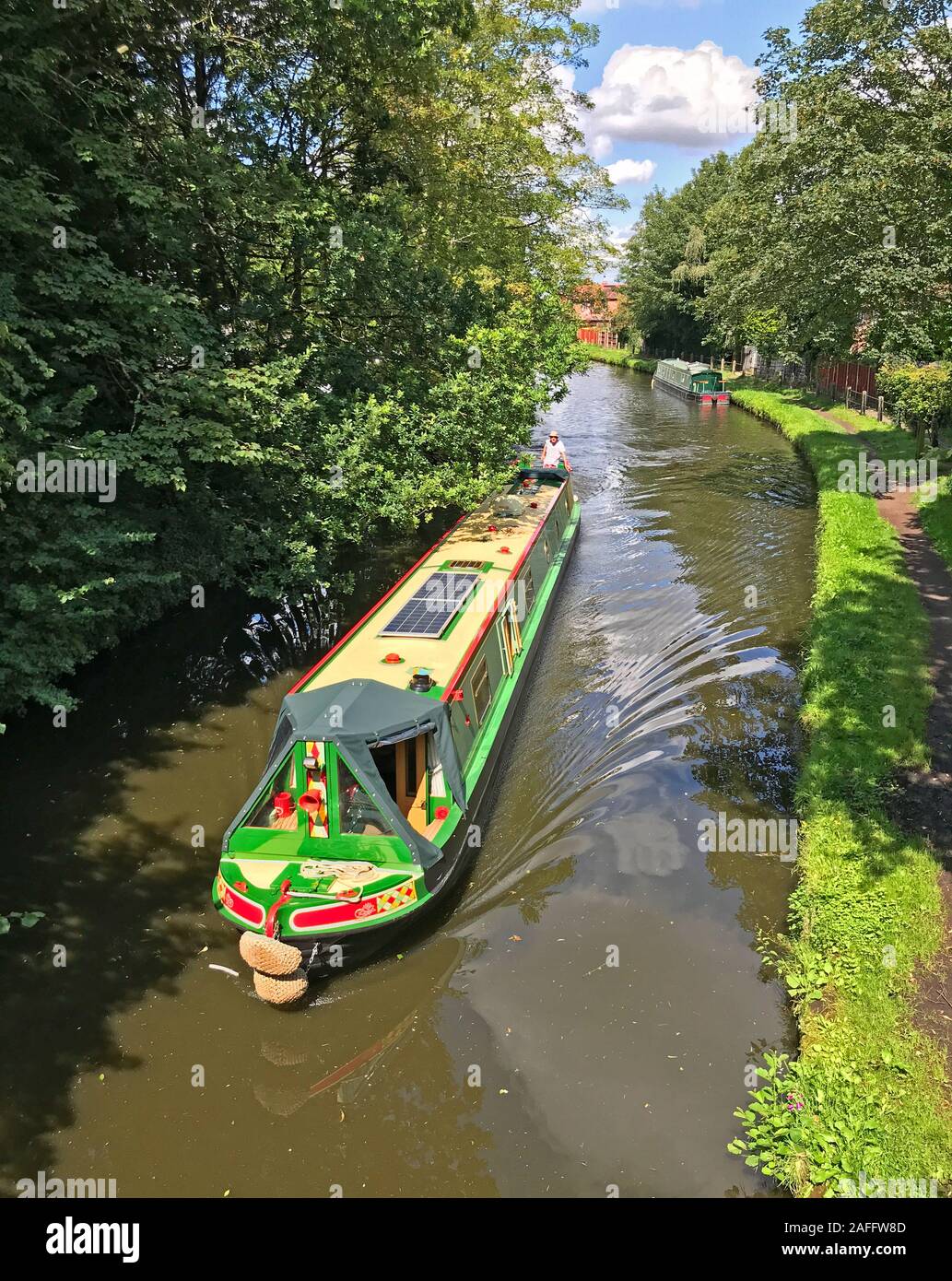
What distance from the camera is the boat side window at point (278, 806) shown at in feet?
26.1

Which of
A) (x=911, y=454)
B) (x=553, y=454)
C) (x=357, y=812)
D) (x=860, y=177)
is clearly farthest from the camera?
(x=911, y=454)

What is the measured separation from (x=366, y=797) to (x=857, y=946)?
4676 millimetres

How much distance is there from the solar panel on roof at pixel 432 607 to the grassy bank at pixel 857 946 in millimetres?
4873

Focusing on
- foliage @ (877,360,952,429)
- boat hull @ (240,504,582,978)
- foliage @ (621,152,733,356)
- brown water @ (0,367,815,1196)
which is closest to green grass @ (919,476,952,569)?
foliage @ (877,360,952,429)

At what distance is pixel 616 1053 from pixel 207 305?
11986 mm

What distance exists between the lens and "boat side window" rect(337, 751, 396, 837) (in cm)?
782

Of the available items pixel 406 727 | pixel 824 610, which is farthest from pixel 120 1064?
pixel 824 610

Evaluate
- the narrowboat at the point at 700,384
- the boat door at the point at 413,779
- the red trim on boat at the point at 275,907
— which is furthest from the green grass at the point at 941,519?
the narrowboat at the point at 700,384

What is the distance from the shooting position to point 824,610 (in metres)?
14.0

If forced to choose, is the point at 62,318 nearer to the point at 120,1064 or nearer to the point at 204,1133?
the point at 120,1064

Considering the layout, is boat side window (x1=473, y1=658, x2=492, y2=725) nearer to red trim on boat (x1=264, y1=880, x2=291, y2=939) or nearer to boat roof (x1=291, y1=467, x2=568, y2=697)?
boat roof (x1=291, y1=467, x2=568, y2=697)

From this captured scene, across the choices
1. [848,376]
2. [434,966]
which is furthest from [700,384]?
[434,966]

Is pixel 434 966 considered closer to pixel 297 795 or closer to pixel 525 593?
pixel 297 795

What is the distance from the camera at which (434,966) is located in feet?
25.8
